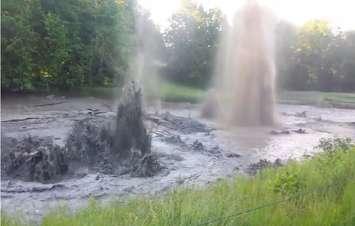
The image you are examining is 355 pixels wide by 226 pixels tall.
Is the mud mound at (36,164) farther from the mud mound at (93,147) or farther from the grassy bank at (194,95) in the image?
the grassy bank at (194,95)

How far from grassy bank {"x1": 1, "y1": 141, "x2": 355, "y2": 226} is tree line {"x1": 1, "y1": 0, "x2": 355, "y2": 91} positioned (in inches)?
542

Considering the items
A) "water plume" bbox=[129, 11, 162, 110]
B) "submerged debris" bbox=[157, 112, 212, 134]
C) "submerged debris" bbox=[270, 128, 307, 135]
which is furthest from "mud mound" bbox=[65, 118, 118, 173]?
"water plume" bbox=[129, 11, 162, 110]

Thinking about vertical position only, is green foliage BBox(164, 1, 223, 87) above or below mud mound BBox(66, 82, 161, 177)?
above

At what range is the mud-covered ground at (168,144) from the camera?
932cm

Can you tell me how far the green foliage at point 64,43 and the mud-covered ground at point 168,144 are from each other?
105 centimetres

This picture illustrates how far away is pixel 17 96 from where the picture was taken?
22.7 meters

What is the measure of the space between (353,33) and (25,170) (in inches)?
1274

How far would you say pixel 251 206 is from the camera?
21.0 feet

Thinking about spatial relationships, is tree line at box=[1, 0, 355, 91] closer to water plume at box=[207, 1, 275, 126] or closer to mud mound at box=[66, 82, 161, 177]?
water plume at box=[207, 1, 275, 126]

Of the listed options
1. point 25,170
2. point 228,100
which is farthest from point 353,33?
point 25,170

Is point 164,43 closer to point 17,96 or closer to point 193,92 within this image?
point 193,92

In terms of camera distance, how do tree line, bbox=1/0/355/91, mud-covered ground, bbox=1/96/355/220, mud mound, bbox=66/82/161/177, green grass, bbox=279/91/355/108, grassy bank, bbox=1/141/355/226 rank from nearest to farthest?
grassy bank, bbox=1/141/355/226
mud-covered ground, bbox=1/96/355/220
mud mound, bbox=66/82/161/177
tree line, bbox=1/0/355/91
green grass, bbox=279/91/355/108

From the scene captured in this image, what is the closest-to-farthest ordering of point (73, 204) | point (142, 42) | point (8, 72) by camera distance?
1. point (73, 204)
2. point (8, 72)
3. point (142, 42)

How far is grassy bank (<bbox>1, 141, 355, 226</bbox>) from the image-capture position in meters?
5.64
